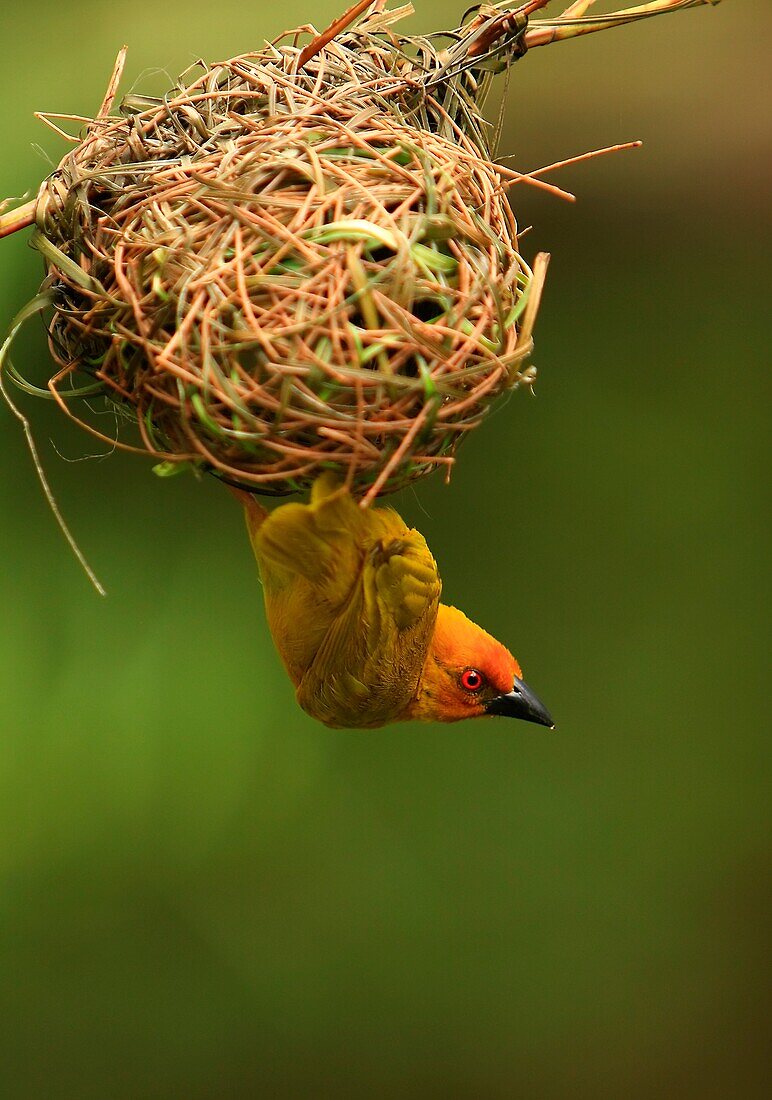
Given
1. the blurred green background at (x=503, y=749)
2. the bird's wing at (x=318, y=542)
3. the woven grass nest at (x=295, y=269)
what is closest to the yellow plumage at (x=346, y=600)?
the bird's wing at (x=318, y=542)

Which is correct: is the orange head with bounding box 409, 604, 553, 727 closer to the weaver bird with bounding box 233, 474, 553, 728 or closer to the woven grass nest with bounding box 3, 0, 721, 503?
the weaver bird with bounding box 233, 474, 553, 728

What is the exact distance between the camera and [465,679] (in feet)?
7.25

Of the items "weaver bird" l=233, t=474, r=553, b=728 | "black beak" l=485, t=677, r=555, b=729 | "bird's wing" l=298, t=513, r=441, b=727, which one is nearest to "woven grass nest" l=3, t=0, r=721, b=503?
"weaver bird" l=233, t=474, r=553, b=728

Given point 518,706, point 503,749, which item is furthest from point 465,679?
point 503,749

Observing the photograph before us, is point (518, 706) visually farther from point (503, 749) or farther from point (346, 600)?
point (503, 749)

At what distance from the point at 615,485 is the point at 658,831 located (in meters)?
1.45

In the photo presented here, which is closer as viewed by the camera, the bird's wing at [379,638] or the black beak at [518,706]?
the bird's wing at [379,638]

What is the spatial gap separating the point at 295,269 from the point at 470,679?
1.07m

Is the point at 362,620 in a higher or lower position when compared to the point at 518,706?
higher

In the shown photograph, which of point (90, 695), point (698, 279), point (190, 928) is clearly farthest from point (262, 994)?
point (698, 279)

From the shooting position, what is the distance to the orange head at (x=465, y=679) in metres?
2.20

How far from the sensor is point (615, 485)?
4137mm

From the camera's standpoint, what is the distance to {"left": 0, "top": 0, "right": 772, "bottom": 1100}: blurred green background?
3697 mm

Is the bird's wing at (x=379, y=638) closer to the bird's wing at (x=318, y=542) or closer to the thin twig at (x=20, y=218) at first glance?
the bird's wing at (x=318, y=542)
